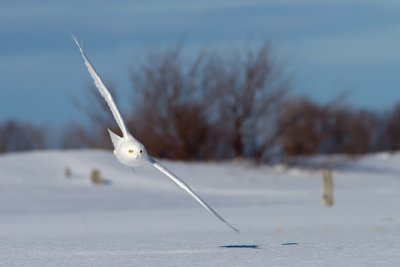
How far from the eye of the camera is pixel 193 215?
21250 mm

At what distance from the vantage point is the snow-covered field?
11.6m

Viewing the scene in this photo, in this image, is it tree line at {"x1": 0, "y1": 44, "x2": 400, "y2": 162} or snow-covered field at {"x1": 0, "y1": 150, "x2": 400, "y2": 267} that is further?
tree line at {"x1": 0, "y1": 44, "x2": 400, "y2": 162}

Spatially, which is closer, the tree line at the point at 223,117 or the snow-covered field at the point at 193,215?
the snow-covered field at the point at 193,215

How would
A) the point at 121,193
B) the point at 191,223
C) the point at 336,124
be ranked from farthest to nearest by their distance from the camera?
the point at 336,124, the point at 121,193, the point at 191,223

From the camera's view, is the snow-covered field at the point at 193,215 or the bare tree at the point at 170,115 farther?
the bare tree at the point at 170,115


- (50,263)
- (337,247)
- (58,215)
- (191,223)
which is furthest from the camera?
(58,215)

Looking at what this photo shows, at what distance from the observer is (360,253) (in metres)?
11.6

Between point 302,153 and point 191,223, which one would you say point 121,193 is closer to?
point 191,223

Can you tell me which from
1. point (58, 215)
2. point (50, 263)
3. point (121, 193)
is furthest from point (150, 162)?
point (121, 193)

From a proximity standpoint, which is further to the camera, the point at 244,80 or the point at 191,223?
the point at 244,80

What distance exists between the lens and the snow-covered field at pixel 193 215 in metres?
11.6

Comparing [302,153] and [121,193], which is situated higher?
[302,153]

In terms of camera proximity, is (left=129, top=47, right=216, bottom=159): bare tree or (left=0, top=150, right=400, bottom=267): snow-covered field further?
(left=129, top=47, right=216, bottom=159): bare tree

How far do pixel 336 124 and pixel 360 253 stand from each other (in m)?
32.0
